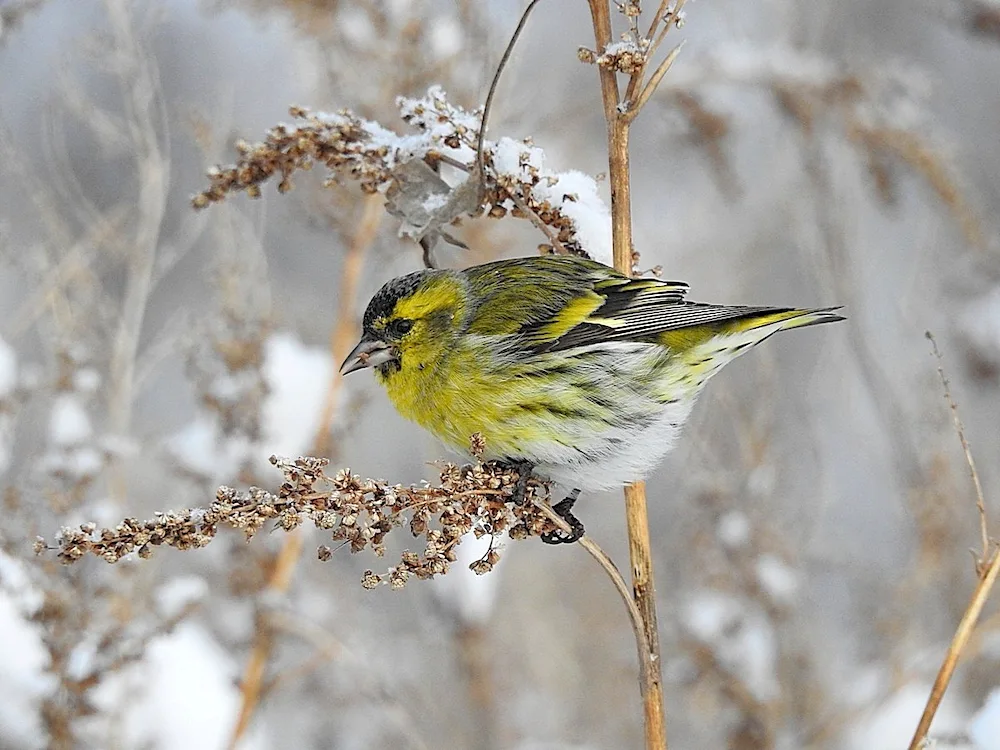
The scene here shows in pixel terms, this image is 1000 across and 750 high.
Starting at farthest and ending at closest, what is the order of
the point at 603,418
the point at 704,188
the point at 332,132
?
the point at 704,188 → the point at 603,418 → the point at 332,132

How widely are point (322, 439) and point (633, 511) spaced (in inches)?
60.5

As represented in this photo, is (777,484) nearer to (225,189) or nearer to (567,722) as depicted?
(567,722)

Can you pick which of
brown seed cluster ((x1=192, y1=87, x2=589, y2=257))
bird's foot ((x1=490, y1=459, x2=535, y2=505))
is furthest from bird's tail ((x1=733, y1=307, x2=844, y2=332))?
bird's foot ((x1=490, y1=459, x2=535, y2=505))

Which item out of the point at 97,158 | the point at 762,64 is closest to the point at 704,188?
the point at 762,64

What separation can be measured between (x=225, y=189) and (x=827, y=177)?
2.97 m

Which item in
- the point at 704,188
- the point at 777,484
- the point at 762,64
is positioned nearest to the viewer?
the point at 762,64

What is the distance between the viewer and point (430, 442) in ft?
15.8

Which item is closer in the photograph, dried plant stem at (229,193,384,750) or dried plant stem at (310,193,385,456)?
dried plant stem at (229,193,384,750)

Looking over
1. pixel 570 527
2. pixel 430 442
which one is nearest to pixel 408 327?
pixel 570 527

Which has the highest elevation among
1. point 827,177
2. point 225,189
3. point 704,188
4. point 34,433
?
point 704,188

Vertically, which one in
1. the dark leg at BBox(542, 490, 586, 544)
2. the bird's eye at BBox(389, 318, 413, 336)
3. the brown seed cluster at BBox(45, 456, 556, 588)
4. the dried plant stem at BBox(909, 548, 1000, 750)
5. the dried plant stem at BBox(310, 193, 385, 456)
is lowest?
the dried plant stem at BBox(909, 548, 1000, 750)

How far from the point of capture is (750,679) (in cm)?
386

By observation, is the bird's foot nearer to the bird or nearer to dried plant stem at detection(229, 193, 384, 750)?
the bird

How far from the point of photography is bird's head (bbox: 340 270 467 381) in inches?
118
